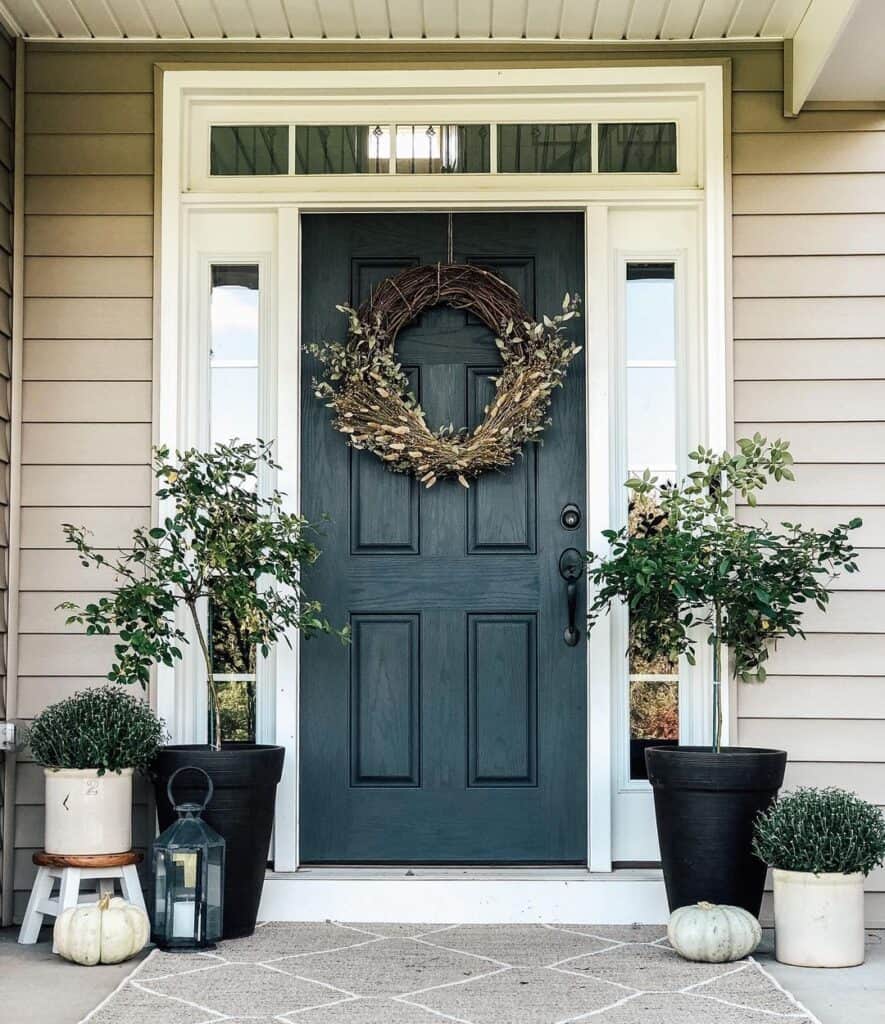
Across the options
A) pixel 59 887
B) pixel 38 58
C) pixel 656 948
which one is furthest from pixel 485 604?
pixel 38 58

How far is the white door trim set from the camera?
13.6 feet

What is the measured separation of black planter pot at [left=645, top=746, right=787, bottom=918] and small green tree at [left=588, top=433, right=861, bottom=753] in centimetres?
15

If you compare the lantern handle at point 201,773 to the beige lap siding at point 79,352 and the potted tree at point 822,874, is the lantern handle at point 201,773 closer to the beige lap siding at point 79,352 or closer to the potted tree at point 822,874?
the beige lap siding at point 79,352

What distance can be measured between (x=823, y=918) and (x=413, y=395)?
6.16 ft

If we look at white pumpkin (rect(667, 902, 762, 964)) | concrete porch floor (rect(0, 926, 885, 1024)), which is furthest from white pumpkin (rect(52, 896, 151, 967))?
white pumpkin (rect(667, 902, 762, 964))

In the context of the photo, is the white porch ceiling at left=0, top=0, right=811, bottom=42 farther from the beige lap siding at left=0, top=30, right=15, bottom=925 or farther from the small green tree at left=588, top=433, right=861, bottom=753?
the small green tree at left=588, top=433, right=861, bottom=753

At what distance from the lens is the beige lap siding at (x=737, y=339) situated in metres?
4.08

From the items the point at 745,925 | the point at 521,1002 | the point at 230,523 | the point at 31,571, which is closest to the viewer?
the point at 521,1002

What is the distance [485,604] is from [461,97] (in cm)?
157

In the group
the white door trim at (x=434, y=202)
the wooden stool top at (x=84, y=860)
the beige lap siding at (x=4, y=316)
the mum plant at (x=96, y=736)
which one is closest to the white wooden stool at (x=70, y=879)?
the wooden stool top at (x=84, y=860)

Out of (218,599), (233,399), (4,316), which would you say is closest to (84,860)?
(218,599)

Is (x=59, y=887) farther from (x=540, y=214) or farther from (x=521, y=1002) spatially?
(x=540, y=214)

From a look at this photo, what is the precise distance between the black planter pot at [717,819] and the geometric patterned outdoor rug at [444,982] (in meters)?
0.21

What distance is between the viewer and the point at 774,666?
4.09 metres
